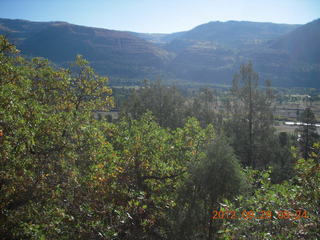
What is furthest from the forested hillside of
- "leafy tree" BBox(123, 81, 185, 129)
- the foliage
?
"leafy tree" BBox(123, 81, 185, 129)

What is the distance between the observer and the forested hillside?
7.46 metres

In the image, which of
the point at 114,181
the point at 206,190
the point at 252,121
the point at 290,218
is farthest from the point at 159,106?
the point at 290,218

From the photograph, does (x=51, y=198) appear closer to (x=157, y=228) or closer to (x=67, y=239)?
(x=67, y=239)

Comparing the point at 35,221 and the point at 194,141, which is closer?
the point at 35,221

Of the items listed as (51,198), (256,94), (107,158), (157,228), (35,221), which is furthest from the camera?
(256,94)

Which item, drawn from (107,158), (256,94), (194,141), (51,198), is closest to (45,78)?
(107,158)

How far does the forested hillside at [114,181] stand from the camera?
7461 mm

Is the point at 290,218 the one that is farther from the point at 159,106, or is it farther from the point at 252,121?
the point at 159,106

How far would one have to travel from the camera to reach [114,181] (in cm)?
1093

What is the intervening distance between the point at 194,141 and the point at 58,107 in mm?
7240

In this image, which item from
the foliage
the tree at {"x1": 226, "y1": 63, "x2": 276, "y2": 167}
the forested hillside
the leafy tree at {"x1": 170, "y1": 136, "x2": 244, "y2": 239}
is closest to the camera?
the foliage

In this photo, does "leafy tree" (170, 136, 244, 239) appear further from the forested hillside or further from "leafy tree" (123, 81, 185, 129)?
"leafy tree" (123, 81, 185, 129)

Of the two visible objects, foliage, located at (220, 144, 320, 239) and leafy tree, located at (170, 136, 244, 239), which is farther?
leafy tree, located at (170, 136, 244, 239)

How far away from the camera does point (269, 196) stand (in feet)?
26.3
